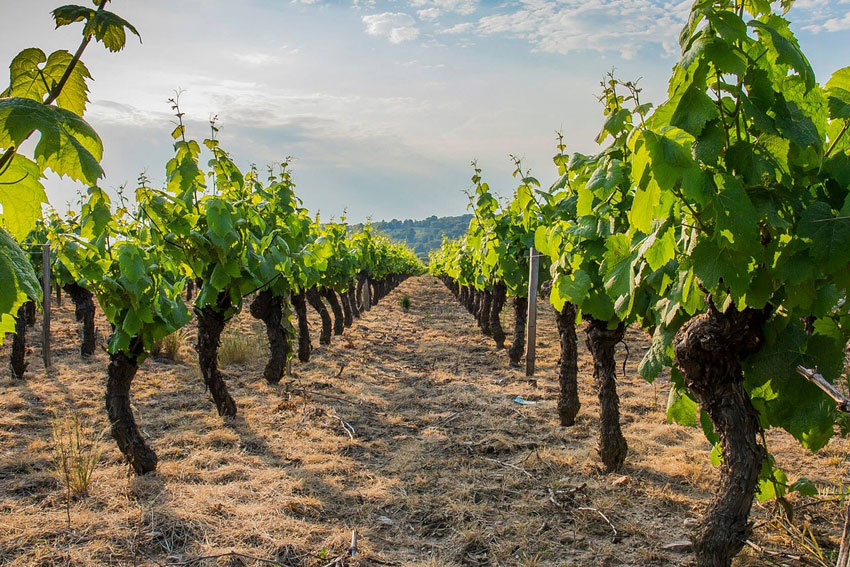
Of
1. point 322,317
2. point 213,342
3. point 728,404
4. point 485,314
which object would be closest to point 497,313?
point 485,314

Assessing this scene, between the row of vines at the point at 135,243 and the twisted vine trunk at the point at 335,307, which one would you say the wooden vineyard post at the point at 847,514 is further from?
the twisted vine trunk at the point at 335,307

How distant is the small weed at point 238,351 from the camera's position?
10.1m

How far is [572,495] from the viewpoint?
430cm

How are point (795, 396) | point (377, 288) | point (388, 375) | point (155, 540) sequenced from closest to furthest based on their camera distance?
1. point (795, 396)
2. point (155, 540)
3. point (388, 375)
4. point (377, 288)

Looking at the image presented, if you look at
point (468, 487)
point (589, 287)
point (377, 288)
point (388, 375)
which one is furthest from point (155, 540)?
point (377, 288)

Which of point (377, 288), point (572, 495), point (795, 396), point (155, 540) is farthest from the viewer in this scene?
point (377, 288)

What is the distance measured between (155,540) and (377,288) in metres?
22.7

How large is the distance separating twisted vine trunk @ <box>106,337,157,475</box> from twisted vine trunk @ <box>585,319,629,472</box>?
3894 millimetres

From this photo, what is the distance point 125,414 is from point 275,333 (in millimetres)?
3574

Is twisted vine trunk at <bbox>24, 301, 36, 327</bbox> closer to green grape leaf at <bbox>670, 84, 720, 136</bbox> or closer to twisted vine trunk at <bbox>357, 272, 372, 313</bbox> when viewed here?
twisted vine trunk at <bbox>357, 272, 372, 313</bbox>

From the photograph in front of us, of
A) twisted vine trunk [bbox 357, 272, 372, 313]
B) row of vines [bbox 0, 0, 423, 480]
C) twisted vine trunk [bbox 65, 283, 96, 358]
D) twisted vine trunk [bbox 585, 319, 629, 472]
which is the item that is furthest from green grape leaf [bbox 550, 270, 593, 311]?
twisted vine trunk [bbox 357, 272, 372, 313]

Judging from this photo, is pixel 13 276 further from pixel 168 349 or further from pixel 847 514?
pixel 168 349

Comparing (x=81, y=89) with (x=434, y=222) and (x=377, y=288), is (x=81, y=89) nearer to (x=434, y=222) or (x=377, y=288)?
(x=377, y=288)

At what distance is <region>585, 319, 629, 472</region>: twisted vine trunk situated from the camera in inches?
190
